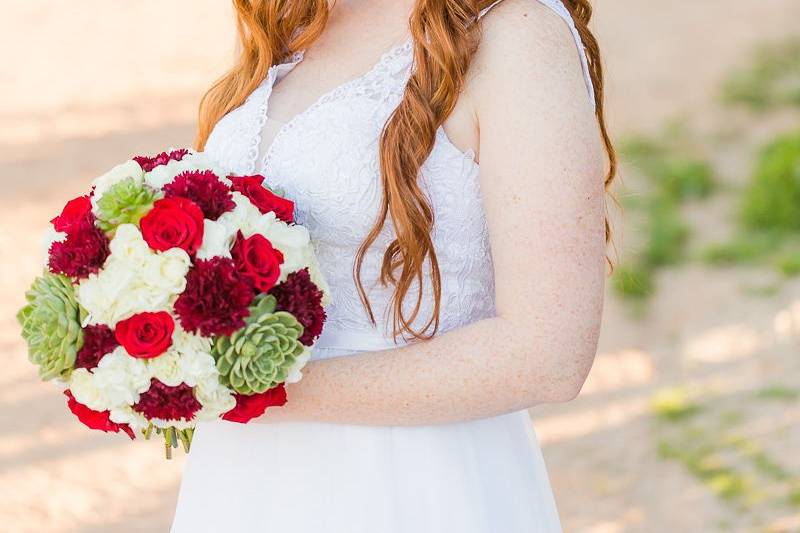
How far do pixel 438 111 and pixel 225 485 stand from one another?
0.84 m

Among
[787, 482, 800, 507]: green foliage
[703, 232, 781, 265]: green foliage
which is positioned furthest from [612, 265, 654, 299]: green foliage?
[787, 482, 800, 507]: green foliage

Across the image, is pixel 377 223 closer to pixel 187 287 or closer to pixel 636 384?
pixel 187 287

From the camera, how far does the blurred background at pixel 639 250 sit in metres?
5.27

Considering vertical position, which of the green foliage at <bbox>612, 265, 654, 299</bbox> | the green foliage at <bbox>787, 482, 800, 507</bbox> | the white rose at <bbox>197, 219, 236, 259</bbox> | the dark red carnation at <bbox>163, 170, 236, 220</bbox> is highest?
the dark red carnation at <bbox>163, 170, 236, 220</bbox>

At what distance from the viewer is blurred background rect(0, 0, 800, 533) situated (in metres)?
5.27

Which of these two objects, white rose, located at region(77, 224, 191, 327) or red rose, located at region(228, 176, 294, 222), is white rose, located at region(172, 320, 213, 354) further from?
red rose, located at region(228, 176, 294, 222)

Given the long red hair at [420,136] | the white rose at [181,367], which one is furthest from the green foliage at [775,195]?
the white rose at [181,367]

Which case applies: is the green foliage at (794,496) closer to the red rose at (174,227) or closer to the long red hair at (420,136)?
Result: the long red hair at (420,136)

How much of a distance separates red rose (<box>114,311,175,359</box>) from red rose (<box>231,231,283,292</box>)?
0.15 meters

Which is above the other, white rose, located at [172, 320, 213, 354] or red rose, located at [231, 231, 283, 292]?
red rose, located at [231, 231, 283, 292]

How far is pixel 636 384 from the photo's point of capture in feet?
19.8

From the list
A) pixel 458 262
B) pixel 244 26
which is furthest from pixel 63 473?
pixel 458 262

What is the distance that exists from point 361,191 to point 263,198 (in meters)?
0.21

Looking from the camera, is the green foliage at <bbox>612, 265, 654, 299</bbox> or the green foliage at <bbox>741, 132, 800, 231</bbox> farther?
the green foliage at <bbox>741, 132, 800, 231</bbox>
